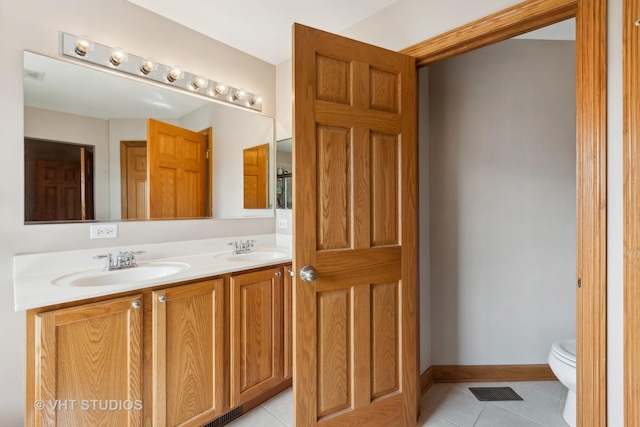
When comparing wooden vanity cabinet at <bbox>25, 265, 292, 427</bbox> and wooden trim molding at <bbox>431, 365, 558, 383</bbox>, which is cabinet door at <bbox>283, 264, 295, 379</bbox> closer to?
wooden vanity cabinet at <bbox>25, 265, 292, 427</bbox>

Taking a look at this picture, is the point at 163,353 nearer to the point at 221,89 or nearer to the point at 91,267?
the point at 91,267

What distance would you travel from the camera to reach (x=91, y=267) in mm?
1665

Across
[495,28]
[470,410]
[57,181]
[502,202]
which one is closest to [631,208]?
[495,28]

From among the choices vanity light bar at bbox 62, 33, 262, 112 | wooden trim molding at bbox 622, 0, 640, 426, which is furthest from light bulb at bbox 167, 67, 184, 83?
wooden trim molding at bbox 622, 0, 640, 426

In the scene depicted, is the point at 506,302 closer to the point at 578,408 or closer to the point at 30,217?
the point at 578,408

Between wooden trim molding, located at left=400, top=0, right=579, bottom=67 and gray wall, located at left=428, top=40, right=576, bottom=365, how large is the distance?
604 millimetres

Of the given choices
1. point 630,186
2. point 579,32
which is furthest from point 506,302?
point 579,32

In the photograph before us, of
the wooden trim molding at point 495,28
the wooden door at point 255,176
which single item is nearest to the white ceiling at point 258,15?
the wooden trim molding at point 495,28

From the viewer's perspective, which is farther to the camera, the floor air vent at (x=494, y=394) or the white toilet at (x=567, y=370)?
the floor air vent at (x=494, y=394)

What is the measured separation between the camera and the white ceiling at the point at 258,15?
185cm

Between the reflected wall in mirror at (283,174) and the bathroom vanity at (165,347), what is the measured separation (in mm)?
762

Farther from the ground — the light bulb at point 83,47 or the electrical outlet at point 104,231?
the light bulb at point 83,47

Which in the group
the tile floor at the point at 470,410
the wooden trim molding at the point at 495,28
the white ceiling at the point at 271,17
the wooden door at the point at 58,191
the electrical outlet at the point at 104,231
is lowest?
the tile floor at the point at 470,410

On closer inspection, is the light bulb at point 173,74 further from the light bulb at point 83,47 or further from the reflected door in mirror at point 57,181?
the reflected door in mirror at point 57,181
